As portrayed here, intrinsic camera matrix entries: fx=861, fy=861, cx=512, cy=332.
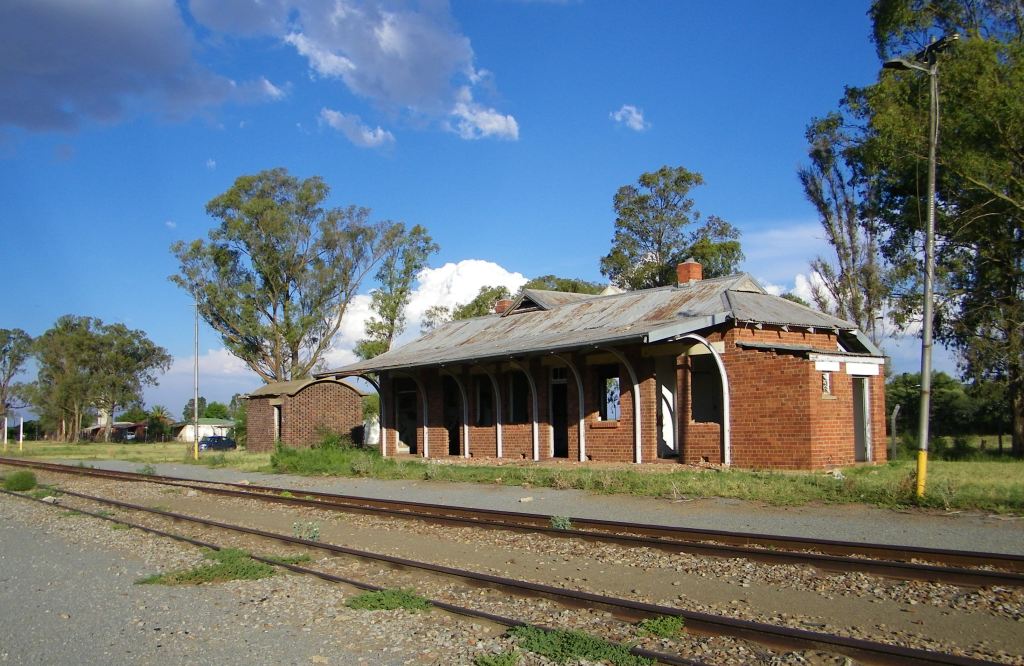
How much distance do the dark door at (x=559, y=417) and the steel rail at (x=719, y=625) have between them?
44.5ft

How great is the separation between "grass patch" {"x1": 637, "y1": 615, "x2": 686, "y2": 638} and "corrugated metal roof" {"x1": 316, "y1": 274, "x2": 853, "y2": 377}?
1110cm

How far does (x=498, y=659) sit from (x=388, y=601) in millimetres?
1961

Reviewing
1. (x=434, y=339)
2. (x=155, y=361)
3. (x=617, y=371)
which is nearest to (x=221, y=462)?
(x=434, y=339)

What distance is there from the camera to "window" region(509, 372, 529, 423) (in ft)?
78.1

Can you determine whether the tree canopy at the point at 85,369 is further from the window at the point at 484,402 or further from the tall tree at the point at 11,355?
the window at the point at 484,402

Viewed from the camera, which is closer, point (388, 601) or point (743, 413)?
point (388, 601)

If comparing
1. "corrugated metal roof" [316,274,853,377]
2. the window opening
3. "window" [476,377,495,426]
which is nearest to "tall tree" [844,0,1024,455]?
"corrugated metal roof" [316,274,853,377]

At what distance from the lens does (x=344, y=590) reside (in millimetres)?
8336

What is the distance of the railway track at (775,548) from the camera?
25.2 ft

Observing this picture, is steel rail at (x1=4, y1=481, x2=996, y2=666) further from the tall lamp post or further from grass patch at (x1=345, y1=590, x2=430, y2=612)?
the tall lamp post

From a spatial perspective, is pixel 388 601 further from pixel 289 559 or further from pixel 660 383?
pixel 660 383

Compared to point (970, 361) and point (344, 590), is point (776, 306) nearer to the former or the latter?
point (970, 361)

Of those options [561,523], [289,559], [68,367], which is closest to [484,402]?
[561,523]

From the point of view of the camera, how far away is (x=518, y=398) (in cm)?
2409
